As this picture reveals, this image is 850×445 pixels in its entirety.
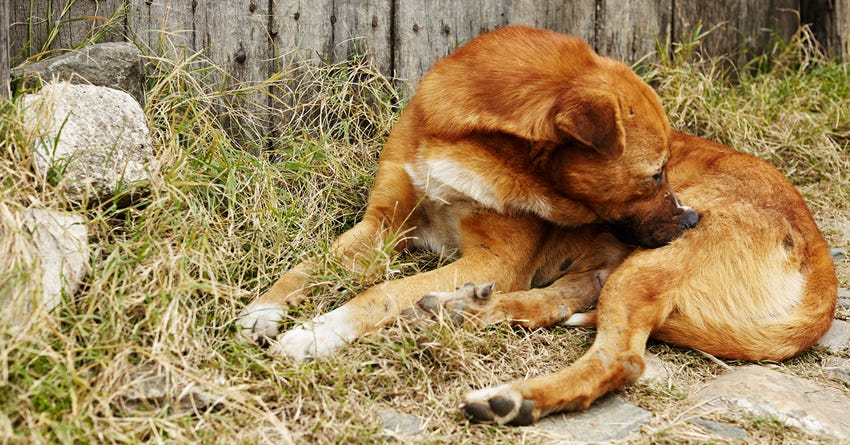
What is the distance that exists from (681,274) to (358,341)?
1300mm

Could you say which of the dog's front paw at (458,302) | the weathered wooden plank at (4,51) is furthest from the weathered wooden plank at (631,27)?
the weathered wooden plank at (4,51)

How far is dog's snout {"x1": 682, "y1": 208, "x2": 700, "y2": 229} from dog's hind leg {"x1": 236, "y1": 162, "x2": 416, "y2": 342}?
116 centimetres

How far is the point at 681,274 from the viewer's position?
313 cm

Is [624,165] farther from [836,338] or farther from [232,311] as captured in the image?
[232,311]

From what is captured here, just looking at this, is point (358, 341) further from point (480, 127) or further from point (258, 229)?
point (480, 127)

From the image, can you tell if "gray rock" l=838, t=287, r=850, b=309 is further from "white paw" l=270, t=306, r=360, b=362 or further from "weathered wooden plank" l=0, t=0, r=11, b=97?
"weathered wooden plank" l=0, t=0, r=11, b=97

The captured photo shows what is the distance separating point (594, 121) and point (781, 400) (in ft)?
3.95

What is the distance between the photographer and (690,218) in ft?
10.9

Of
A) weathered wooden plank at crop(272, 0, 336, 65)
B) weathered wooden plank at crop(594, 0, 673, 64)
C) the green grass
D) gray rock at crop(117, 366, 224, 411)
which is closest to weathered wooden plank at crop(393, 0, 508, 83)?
the green grass

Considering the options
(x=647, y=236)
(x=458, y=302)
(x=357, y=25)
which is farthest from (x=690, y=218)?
(x=357, y=25)

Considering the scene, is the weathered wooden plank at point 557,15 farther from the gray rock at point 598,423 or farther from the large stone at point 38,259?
the large stone at point 38,259

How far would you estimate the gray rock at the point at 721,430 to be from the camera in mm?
2588

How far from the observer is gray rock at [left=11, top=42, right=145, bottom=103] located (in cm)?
324

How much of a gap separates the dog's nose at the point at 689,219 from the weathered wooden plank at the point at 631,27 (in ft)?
7.39
